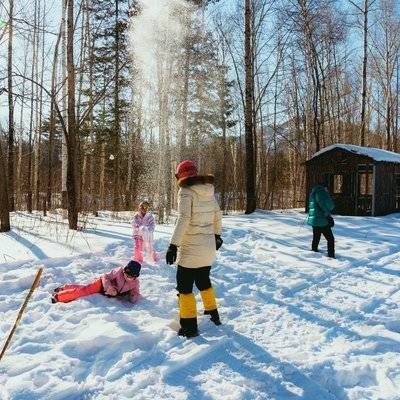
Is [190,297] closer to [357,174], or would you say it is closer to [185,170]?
[185,170]

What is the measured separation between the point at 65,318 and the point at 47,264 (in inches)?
86.6

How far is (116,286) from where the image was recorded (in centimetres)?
526

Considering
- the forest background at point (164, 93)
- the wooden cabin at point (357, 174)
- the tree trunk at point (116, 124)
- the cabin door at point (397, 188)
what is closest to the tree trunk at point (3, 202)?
the forest background at point (164, 93)

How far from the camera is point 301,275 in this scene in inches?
268

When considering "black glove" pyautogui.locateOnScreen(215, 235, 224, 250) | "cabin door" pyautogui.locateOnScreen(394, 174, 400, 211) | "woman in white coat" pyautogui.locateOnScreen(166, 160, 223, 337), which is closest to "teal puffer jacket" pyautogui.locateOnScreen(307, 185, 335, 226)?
"black glove" pyautogui.locateOnScreen(215, 235, 224, 250)

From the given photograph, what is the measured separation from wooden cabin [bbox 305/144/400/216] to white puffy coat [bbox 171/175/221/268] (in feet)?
40.2

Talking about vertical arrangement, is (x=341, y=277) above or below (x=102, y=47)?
below

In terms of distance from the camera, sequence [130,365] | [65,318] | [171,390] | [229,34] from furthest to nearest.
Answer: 1. [229,34]
2. [65,318]
3. [130,365]
4. [171,390]

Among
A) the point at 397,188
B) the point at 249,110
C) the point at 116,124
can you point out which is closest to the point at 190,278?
the point at 249,110

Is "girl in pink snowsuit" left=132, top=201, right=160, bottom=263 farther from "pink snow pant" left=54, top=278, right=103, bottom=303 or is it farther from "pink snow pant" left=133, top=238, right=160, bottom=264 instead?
"pink snow pant" left=54, top=278, right=103, bottom=303

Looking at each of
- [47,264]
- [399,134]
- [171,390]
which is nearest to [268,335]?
[171,390]

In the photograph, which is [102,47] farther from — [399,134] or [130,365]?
[399,134]

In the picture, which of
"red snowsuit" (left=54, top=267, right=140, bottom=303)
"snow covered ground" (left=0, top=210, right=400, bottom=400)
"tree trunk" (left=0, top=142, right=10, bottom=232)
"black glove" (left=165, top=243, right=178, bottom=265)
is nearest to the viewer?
"snow covered ground" (left=0, top=210, right=400, bottom=400)

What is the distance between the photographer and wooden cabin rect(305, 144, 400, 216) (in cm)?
1583
